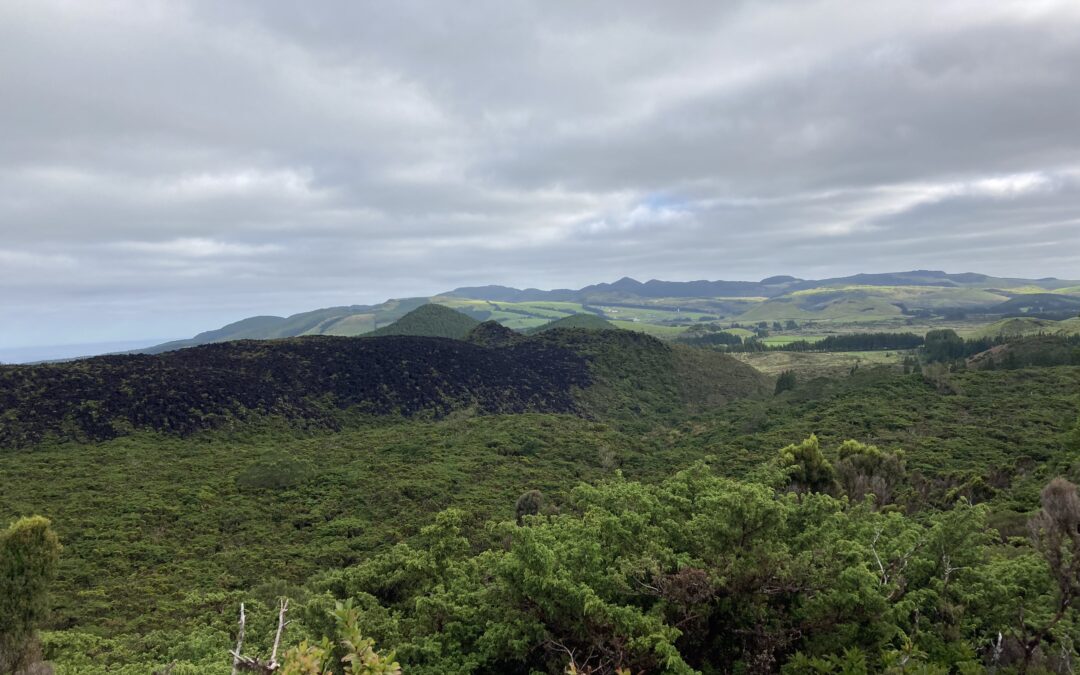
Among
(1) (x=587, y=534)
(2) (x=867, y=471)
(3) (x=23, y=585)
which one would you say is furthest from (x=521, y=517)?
(2) (x=867, y=471)

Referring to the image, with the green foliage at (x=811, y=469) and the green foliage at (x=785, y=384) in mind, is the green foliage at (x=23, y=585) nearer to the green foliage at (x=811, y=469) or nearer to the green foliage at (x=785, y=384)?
the green foliage at (x=811, y=469)

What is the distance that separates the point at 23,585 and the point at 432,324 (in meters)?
167

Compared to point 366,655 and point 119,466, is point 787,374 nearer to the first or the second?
point 119,466

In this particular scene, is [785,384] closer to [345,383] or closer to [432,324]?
[345,383]

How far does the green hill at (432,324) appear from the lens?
574ft

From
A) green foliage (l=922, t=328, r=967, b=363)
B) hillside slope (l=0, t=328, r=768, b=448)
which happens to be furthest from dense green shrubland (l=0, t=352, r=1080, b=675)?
green foliage (l=922, t=328, r=967, b=363)

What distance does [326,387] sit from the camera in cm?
7294

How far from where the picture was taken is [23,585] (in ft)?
50.2

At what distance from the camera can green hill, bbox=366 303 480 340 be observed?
17500 centimetres

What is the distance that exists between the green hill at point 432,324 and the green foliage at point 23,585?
154 metres

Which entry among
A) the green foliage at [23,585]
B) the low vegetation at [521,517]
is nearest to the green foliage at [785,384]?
the low vegetation at [521,517]

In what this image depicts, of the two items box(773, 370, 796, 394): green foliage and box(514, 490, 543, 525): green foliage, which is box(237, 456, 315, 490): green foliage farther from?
box(773, 370, 796, 394): green foliage

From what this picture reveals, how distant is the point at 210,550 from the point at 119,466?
1925cm

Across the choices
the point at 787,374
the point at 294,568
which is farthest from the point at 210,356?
the point at 787,374
